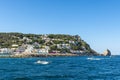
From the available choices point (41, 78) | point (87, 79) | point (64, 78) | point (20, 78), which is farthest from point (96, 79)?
point (20, 78)

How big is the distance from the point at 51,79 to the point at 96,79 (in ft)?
29.0

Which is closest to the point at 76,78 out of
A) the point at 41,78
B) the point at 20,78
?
the point at 41,78

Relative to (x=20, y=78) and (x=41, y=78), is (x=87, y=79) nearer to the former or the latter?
(x=41, y=78)

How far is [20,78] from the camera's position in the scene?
197 ft

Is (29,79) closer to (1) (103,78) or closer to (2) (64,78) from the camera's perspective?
(2) (64,78)

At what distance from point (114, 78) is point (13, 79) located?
20.3 m

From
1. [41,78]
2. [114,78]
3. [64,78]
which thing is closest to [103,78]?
[114,78]

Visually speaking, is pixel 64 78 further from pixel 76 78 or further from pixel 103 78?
pixel 103 78

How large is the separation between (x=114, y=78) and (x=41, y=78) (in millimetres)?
14784

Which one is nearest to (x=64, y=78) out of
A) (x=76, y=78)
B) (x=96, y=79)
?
(x=76, y=78)

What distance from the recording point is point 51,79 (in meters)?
58.9

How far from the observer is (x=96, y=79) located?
193 feet

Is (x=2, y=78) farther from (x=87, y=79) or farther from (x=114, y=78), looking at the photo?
(x=114, y=78)

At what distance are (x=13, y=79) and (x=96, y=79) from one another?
16.3m
